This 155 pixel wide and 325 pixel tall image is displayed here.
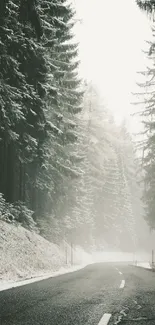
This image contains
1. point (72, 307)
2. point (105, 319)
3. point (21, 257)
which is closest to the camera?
point (105, 319)

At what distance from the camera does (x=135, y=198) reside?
85.8m

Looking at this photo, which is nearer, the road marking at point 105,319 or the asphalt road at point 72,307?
the road marking at point 105,319

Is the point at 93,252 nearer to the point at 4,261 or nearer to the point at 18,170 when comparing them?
the point at 18,170

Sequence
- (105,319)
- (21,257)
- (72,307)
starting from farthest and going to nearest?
(21,257) < (72,307) < (105,319)

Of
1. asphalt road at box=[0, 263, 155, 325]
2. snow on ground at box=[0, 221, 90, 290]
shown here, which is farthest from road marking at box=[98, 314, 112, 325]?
snow on ground at box=[0, 221, 90, 290]

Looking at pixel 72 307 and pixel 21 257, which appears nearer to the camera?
pixel 72 307

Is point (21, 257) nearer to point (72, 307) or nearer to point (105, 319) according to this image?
point (72, 307)

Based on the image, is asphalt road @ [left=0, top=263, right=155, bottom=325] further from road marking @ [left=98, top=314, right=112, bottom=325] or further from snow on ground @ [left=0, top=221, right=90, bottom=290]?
snow on ground @ [left=0, top=221, right=90, bottom=290]

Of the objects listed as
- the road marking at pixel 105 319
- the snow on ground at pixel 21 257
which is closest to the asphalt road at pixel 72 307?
the road marking at pixel 105 319

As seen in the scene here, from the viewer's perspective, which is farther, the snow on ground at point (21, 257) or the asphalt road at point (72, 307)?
the snow on ground at point (21, 257)

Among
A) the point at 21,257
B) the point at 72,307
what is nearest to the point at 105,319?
the point at 72,307

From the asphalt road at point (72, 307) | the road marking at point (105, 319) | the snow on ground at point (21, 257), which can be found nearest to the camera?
the road marking at point (105, 319)

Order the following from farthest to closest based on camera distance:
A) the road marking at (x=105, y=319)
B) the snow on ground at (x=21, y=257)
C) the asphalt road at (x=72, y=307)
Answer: the snow on ground at (x=21, y=257) → the asphalt road at (x=72, y=307) → the road marking at (x=105, y=319)

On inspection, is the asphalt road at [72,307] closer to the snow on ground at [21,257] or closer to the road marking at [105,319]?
the road marking at [105,319]
